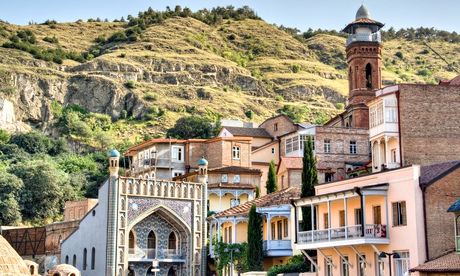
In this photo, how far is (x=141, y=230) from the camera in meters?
52.4

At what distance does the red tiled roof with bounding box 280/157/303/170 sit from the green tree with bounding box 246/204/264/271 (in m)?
19.2

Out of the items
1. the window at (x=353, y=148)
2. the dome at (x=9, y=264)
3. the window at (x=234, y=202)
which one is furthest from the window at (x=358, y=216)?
the window at (x=353, y=148)

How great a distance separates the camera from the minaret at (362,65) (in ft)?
241

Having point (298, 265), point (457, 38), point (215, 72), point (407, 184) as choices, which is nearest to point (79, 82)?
point (215, 72)

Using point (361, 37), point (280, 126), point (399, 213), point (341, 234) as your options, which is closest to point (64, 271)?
point (341, 234)

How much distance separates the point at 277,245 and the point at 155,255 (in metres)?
11.9

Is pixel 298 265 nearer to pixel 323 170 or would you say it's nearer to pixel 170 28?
pixel 323 170

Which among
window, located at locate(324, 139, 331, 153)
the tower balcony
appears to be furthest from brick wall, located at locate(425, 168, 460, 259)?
the tower balcony

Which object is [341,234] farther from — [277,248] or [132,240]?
[132,240]

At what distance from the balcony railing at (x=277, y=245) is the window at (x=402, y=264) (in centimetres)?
1268

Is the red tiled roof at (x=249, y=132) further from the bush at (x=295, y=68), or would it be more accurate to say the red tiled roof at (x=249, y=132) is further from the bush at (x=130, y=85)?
the bush at (x=295, y=68)

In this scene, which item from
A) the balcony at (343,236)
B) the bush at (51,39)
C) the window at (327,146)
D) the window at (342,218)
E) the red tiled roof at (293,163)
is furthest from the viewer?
the bush at (51,39)

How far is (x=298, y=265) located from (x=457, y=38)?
560 ft

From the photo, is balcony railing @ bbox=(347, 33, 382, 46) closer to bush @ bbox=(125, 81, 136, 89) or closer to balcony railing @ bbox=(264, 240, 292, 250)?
balcony railing @ bbox=(264, 240, 292, 250)
